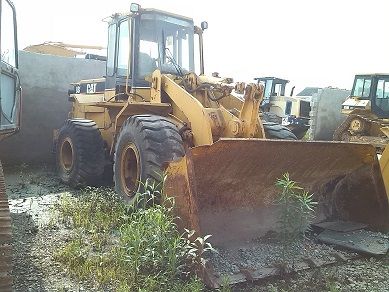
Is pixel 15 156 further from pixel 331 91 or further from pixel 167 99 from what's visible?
pixel 331 91

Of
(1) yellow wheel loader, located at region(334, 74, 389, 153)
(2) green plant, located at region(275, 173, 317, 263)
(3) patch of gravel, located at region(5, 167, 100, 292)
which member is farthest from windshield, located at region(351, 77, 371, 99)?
(2) green plant, located at region(275, 173, 317, 263)

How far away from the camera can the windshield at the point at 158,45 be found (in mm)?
5988

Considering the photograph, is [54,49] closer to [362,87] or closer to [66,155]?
[66,155]

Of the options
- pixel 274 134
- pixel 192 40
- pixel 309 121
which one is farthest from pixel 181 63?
pixel 309 121

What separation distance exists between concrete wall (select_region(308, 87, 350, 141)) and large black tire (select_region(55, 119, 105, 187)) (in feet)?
36.2

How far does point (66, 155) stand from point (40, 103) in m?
2.22

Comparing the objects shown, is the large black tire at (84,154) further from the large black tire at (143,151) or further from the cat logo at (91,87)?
the large black tire at (143,151)

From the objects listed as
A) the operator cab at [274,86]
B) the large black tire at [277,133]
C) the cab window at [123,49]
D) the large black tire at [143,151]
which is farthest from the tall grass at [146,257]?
the operator cab at [274,86]

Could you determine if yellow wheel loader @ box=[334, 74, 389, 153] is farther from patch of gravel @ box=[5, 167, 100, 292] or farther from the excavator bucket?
patch of gravel @ box=[5, 167, 100, 292]

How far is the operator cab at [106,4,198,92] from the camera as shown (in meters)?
5.98

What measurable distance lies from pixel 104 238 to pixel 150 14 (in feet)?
11.1

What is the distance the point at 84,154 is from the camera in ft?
21.0

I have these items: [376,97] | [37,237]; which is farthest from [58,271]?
[376,97]

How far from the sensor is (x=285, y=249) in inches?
144
